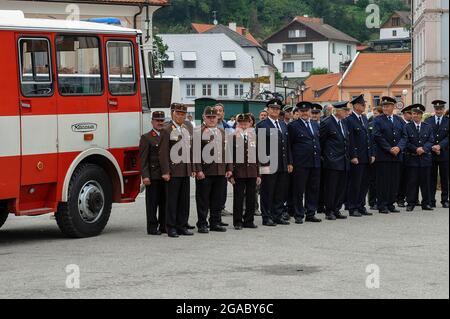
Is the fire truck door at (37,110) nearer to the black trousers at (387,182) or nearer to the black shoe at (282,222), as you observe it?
the black shoe at (282,222)

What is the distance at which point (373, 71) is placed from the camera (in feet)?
389

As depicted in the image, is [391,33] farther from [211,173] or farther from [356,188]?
[211,173]

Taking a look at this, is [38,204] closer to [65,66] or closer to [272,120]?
[65,66]

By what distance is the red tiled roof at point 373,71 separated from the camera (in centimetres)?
11625

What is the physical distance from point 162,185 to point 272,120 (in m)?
2.17

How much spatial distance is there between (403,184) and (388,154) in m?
1.00

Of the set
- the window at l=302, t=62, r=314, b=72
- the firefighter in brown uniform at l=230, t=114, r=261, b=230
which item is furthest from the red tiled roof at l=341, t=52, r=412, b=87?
the firefighter in brown uniform at l=230, t=114, r=261, b=230

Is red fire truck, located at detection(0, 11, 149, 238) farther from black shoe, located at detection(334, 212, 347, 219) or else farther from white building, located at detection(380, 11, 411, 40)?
white building, located at detection(380, 11, 411, 40)

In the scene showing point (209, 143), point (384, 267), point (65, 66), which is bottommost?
point (384, 267)

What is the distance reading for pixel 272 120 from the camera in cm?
1620

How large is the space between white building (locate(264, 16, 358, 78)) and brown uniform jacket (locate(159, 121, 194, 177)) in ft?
514

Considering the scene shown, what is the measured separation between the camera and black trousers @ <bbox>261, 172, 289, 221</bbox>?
16.1 metres

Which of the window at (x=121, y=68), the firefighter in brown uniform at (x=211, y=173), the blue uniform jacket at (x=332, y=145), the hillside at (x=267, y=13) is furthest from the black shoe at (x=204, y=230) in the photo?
the hillside at (x=267, y=13)
